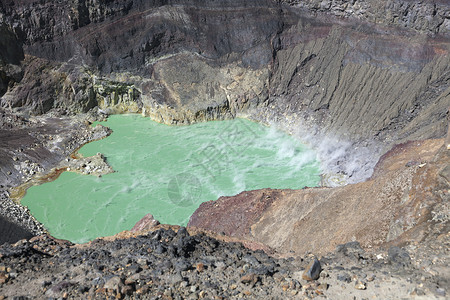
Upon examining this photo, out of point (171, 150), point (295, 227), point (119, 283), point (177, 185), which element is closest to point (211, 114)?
point (171, 150)

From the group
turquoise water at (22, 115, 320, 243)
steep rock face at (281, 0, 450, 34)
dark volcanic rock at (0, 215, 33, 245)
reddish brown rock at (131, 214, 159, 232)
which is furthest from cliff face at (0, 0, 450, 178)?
dark volcanic rock at (0, 215, 33, 245)

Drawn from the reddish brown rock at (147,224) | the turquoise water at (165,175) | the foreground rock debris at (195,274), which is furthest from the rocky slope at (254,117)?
the reddish brown rock at (147,224)

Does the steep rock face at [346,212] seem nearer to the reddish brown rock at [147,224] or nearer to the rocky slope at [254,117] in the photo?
the rocky slope at [254,117]

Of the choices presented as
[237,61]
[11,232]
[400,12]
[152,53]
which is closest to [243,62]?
[237,61]

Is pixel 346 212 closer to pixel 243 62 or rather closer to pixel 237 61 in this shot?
pixel 243 62

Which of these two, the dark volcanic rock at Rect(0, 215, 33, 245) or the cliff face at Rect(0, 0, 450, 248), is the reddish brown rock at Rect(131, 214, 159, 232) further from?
the cliff face at Rect(0, 0, 450, 248)

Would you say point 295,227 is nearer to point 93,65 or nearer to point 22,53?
point 93,65
